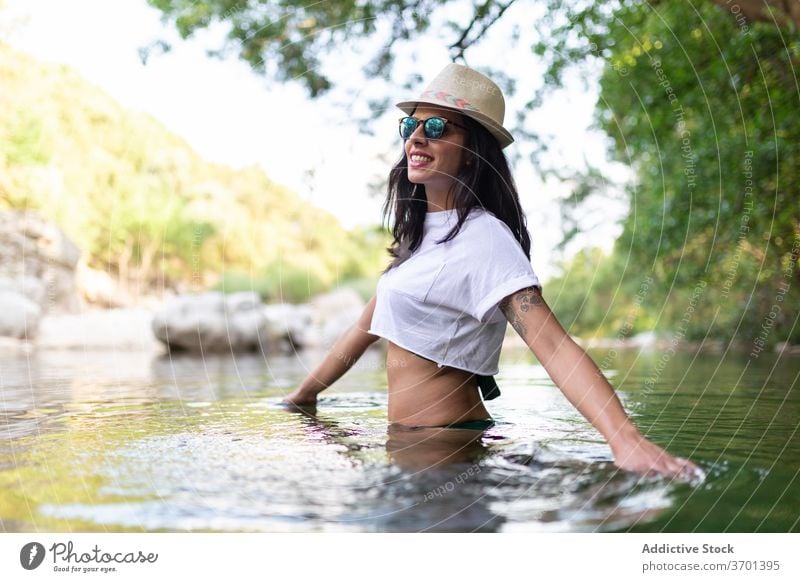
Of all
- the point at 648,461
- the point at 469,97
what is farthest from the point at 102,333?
the point at 648,461

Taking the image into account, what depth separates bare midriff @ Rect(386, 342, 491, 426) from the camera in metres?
3.15

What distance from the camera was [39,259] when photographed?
63.1 feet

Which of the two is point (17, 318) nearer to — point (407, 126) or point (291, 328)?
point (291, 328)

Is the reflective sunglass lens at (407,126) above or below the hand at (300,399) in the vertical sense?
above

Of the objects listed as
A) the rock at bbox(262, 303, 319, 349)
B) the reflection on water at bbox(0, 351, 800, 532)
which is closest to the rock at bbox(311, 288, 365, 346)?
the rock at bbox(262, 303, 319, 349)

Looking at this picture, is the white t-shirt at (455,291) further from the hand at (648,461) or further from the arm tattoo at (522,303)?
the hand at (648,461)

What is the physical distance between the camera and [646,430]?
11.7 feet

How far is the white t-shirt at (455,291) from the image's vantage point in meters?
2.77

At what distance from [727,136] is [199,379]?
699 centimetres

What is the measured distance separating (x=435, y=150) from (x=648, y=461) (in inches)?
52.9

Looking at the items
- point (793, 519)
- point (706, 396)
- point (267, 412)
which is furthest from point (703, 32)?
point (793, 519)

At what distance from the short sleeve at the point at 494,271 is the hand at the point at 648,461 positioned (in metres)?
0.58
